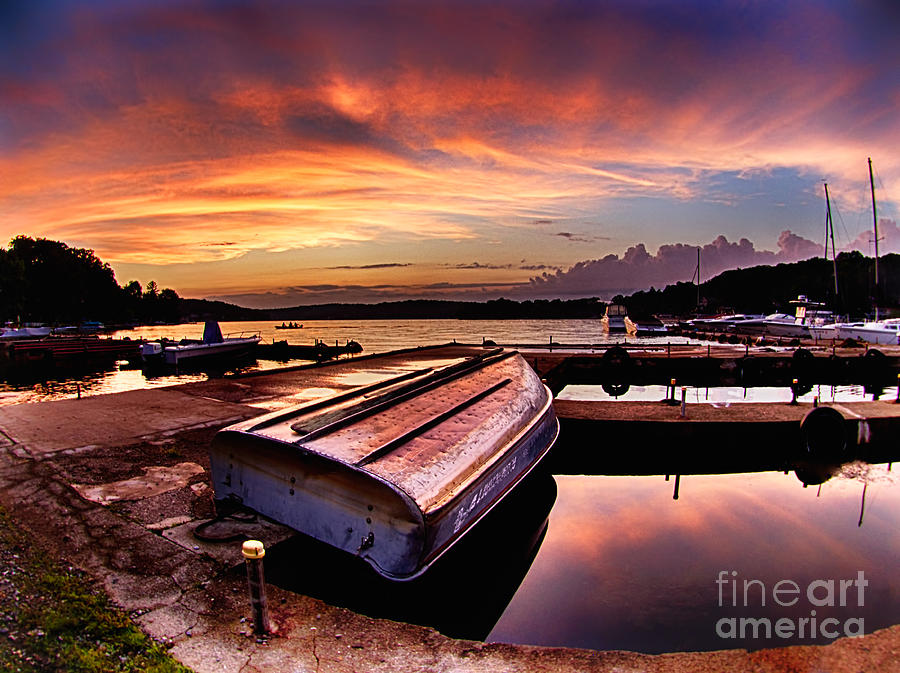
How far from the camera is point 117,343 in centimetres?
6169

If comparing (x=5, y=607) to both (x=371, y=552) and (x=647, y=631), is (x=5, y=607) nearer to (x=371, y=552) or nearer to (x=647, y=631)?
(x=371, y=552)

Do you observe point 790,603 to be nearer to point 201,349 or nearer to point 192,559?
point 192,559

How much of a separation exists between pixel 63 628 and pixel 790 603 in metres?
8.11

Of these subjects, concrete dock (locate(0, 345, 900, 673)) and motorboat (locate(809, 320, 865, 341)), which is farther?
motorboat (locate(809, 320, 865, 341))

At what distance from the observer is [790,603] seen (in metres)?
6.60

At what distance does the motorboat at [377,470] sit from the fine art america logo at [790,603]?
128 inches

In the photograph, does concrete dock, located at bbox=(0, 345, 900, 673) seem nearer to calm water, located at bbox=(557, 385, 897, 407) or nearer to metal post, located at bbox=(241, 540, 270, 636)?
metal post, located at bbox=(241, 540, 270, 636)

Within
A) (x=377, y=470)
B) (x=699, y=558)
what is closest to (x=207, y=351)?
(x=377, y=470)

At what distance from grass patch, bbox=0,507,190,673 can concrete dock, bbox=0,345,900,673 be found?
181 mm

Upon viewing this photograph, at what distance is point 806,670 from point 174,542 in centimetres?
624

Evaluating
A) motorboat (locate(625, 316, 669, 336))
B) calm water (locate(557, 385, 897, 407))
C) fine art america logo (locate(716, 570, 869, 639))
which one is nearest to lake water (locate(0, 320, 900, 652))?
fine art america logo (locate(716, 570, 869, 639))

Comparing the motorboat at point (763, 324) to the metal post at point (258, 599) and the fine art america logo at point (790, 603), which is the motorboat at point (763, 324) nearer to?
the fine art america logo at point (790, 603)

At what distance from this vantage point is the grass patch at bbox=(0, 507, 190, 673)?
11.6ft

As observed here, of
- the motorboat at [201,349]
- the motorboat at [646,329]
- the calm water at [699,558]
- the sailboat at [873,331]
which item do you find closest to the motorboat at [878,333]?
the sailboat at [873,331]
